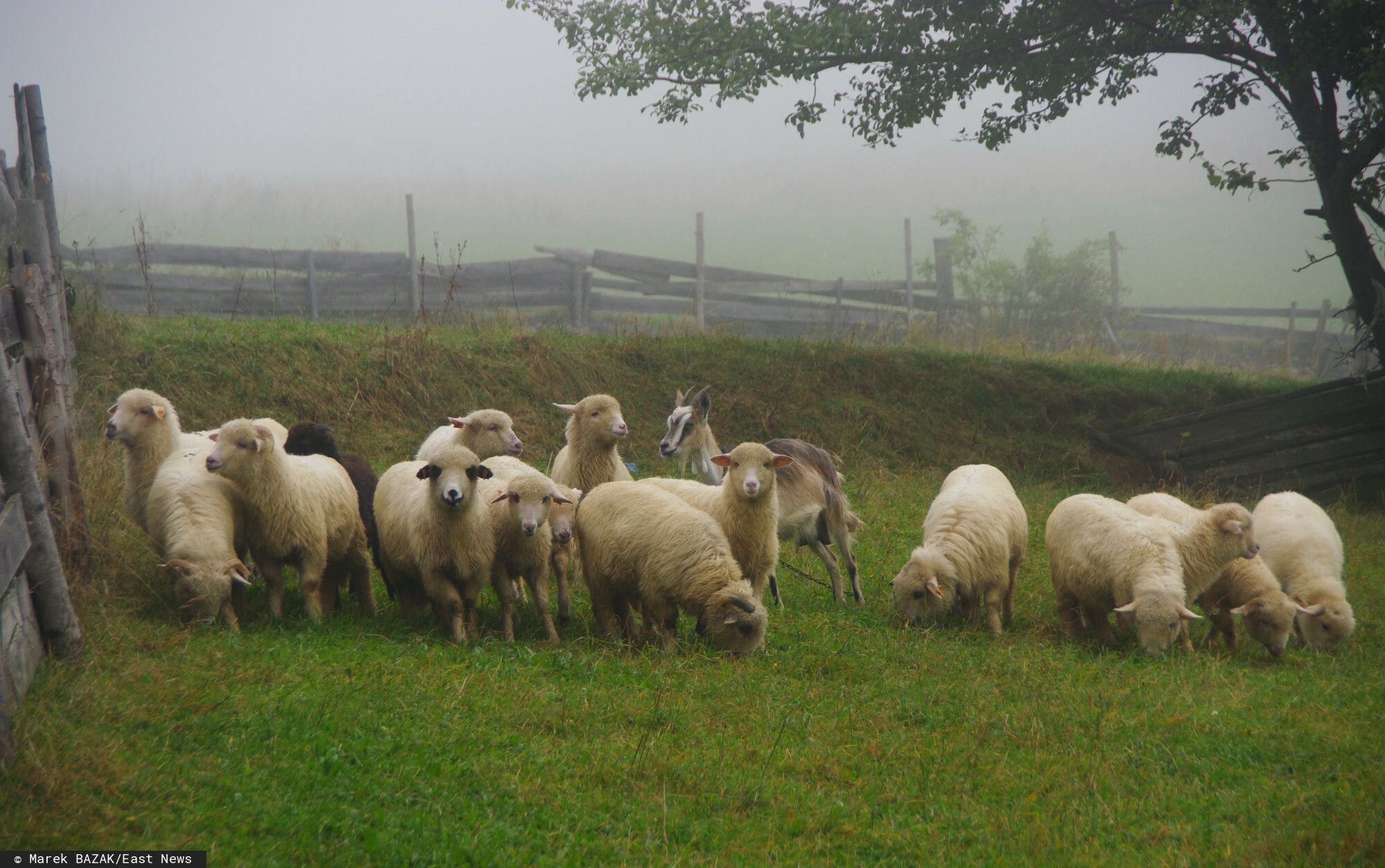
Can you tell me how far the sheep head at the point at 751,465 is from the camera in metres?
6.97

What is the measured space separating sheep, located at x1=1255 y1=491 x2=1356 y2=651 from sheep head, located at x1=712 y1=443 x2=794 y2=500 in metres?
3.80

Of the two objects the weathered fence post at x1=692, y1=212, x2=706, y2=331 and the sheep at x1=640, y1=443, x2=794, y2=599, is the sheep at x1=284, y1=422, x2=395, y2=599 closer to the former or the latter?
the sheep at x1=640, y1=443, x2=794, y2=599

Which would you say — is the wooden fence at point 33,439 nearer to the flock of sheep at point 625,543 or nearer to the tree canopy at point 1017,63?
the flock of sheep at point 625,543

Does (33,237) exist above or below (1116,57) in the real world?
below

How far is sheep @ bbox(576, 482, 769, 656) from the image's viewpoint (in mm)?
6191

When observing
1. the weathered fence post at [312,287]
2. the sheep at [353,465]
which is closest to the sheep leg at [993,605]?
the sheep at [353,465]

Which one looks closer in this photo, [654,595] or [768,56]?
[654,595]

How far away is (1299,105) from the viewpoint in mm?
13273

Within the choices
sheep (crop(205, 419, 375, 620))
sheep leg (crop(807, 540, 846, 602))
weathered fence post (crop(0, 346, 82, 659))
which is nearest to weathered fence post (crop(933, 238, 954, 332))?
sheep leg (crop(807, 540, 846, 602))

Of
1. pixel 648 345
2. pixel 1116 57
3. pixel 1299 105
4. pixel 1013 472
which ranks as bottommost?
pixel 1013 472

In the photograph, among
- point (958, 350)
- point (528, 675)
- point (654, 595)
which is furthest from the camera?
point (958, 350)

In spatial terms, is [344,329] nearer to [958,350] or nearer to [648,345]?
[648,345]

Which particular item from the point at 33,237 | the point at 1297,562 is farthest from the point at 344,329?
the point at 1297,562

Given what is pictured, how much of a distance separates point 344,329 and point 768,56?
276 inches
